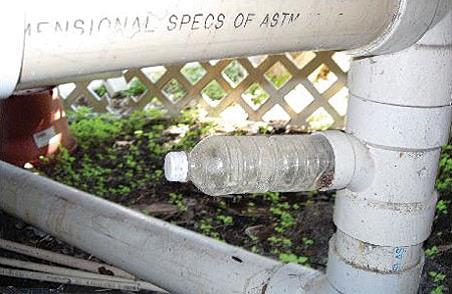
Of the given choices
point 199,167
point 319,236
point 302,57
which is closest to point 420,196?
point 199,167

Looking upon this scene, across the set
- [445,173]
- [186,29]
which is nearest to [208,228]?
[445,173]

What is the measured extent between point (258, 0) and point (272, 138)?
272 mm

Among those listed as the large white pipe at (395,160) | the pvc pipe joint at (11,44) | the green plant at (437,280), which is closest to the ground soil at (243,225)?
the green plant at (437,280)

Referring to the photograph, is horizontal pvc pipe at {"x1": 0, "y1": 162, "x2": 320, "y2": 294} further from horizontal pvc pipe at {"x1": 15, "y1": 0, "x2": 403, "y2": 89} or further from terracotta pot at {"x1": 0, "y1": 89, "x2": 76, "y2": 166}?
terracotta pot at {"x1": 0, "y1": 89, "x2": 76, "y2": 166}

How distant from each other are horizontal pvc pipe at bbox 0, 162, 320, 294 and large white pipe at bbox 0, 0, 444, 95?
0.50 m

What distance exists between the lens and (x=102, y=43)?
0.56 m

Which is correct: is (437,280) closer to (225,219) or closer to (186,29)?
(225,219)

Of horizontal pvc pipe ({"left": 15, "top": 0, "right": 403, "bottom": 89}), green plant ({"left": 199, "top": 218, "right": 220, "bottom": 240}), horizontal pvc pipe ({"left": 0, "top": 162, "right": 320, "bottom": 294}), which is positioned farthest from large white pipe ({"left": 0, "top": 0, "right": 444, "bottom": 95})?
green plant ({"left": 199, "top": 218, "right": 220, "bottom": 240})

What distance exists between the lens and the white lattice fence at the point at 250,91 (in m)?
2.65

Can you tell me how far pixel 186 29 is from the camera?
0.60m

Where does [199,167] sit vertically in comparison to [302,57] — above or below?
below

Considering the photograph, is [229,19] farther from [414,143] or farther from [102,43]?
[414,143]

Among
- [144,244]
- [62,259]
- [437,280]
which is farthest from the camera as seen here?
[62,259]

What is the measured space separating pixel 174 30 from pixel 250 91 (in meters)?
2.21
